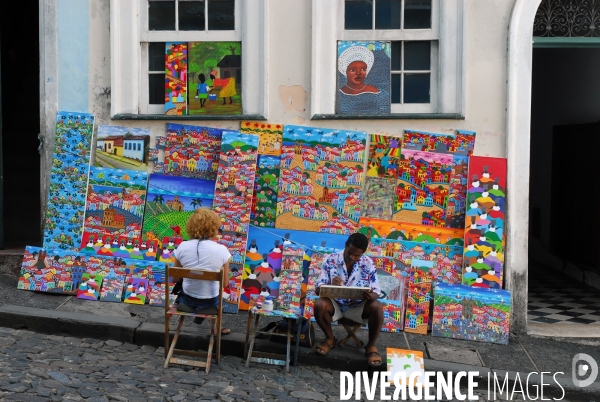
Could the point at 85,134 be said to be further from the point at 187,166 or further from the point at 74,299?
the point at 74,299

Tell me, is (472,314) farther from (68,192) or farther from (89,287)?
(68,192)

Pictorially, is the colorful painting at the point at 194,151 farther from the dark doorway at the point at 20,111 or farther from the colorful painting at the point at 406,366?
the dark doorway at the point at 20,111

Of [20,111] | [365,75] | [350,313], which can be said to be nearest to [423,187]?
[365,75]

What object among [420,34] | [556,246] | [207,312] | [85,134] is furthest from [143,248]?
[556,246]

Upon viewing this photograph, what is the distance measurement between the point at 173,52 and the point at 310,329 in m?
3.53

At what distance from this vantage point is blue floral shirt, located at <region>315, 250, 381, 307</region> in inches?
284

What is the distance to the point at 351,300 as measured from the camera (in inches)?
284

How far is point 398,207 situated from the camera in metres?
8.36

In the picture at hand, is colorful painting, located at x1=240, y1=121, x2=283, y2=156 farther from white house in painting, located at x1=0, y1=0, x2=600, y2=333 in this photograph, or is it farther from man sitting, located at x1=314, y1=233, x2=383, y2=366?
man sitting, located at x1=314, y1=233, x2=383, y2=366

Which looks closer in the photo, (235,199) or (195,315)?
(195,315)

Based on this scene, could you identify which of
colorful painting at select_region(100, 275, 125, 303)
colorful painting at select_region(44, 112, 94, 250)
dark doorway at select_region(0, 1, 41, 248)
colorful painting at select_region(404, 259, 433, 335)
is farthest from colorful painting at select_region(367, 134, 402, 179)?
dark doorway at select_region(0, 1, 41, 248)

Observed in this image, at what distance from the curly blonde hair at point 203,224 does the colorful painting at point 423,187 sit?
2.25 m

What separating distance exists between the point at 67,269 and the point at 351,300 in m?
3.28

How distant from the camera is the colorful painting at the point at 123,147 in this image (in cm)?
866
